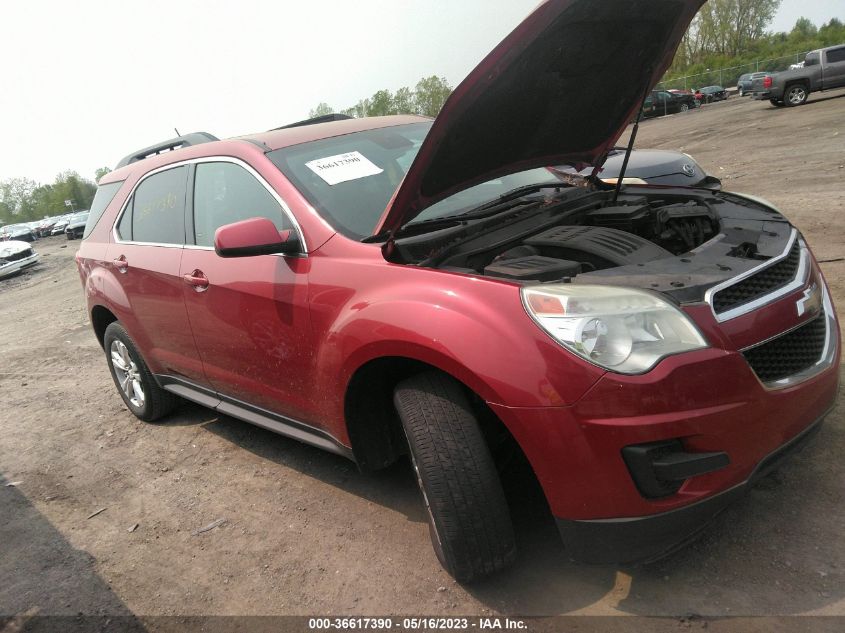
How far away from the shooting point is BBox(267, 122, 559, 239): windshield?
299cm

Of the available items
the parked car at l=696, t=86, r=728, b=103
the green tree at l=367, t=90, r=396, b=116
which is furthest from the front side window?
the green tree at l=367, t=90, r=396, b=116

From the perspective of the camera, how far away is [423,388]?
8.00ft

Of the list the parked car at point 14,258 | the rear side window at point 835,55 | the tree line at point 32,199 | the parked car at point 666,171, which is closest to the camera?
the parked car at point 666,171

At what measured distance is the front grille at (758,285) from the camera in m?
2.15

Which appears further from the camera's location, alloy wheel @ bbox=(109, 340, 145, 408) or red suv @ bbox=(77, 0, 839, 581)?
alloy wheel @ bbox=(109, 340, 145, 408)

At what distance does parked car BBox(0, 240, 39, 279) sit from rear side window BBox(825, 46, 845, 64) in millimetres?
26841

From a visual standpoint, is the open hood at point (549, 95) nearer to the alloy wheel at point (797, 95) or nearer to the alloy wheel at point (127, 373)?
the alloy wheel at point (127, 373)

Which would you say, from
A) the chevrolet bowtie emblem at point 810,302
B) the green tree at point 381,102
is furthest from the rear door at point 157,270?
the green tree at point 381,102

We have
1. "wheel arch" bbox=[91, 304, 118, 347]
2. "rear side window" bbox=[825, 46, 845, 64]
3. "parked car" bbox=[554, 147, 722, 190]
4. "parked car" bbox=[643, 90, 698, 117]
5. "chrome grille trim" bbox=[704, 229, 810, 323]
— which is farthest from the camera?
"parked car" bbox=[643, 90, 698, 117]

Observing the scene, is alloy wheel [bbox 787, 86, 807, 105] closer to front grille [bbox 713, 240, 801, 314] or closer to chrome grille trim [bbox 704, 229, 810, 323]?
chrome grille trim [bbox 704, 229, 810, 323]

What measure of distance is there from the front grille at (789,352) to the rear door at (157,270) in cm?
283

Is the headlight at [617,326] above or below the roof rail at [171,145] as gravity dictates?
below

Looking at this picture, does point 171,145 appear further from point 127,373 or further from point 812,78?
point 812,78

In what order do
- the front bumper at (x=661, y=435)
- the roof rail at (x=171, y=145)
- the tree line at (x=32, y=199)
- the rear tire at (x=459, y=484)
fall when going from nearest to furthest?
the front bumper at (x=661, y=435)
the rear tire at (x=459, y=484)
the roof rail at (x=171, y=145)
the tree line at (x=32, y=199)
